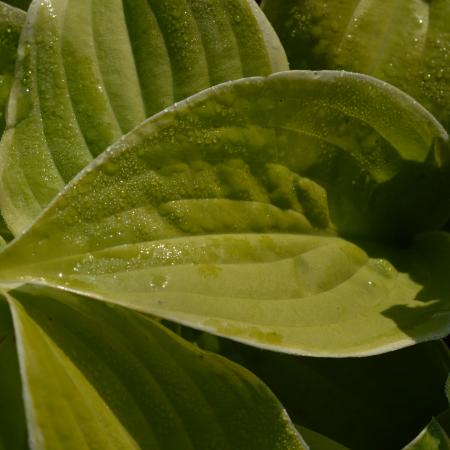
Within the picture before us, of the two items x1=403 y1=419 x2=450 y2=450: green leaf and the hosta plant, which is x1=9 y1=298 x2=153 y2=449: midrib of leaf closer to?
the hosta plant

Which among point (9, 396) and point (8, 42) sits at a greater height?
point (8, 42)

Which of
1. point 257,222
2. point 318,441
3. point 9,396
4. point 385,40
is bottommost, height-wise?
point 318,441

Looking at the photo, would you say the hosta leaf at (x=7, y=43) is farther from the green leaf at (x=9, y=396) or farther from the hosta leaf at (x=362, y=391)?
the hosta leaf at (x=362, y=391)

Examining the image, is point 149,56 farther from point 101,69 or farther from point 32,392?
point 32,392

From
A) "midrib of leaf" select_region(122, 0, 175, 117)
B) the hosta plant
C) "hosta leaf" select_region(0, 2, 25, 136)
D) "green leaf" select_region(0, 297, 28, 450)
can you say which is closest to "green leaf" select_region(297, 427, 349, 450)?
the hosta plant

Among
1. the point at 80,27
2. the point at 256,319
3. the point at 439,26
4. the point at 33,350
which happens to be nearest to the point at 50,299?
the point at 33,350

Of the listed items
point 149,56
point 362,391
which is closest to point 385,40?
point 149,56
